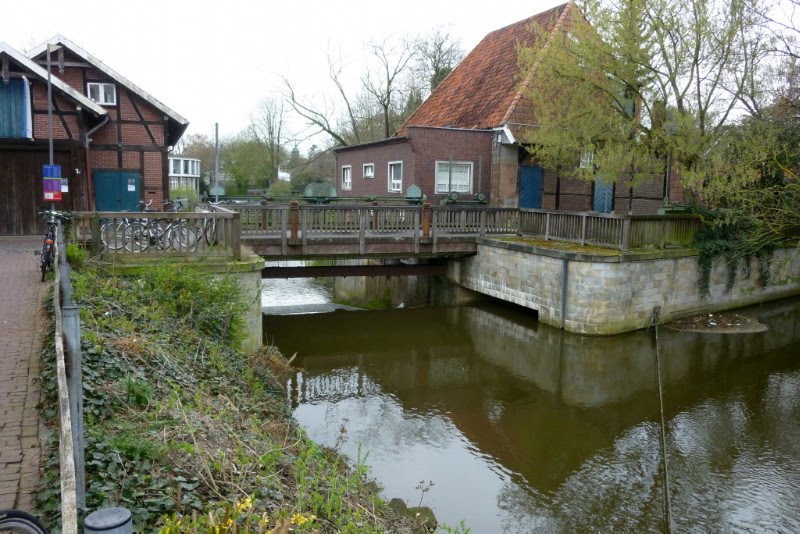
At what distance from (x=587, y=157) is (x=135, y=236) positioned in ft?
40.3

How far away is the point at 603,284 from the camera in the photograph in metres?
14.4

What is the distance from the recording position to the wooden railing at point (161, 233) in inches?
439

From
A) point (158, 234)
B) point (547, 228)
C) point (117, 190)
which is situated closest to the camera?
point (158, 234)

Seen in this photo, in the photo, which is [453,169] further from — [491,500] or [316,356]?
[491,500]

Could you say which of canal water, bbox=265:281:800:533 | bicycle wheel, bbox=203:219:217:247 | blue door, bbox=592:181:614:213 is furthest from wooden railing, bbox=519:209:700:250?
bicycle wheel, bbox=203:219:217:247

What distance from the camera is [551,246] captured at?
628 inches

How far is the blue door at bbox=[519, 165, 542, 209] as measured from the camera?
70.0 feet

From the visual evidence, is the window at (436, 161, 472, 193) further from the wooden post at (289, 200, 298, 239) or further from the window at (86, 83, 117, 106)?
the window at (86, 83, 117, 106)

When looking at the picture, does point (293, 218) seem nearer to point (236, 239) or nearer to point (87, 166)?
point (236, 239)

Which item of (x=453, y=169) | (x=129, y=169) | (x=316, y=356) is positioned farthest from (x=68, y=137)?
(x=453, y=169)

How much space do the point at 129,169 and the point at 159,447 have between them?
16161 mm

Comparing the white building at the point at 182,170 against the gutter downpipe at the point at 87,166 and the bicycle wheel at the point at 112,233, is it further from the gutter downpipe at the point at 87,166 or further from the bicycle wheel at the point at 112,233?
the bicycle wheel at the point at 112,233

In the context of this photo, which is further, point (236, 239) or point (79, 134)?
point (79, 134)

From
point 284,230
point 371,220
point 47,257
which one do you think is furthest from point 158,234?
point 371,220
